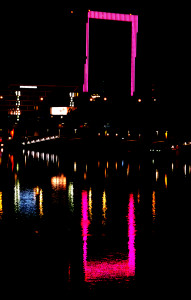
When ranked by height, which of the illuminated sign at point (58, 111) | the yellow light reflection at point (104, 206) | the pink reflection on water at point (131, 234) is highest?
the illuminated sign at point (58, 111)

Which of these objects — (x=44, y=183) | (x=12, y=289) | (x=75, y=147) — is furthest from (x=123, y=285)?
(x=75, y=147)

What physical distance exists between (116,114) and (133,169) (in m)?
50.4

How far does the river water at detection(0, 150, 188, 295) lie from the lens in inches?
295

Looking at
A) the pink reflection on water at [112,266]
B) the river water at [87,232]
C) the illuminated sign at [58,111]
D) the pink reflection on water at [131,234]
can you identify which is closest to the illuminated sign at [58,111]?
the illuminated sign at [58,111]

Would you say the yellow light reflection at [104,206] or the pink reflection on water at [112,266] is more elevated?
the pink reflection on water at [112,266]

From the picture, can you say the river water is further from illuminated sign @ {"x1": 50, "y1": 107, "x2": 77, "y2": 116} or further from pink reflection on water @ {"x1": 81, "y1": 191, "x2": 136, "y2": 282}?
illuminated sign @ {"x1": 50, "y1": 107, "x2": 77, "y2": 116}

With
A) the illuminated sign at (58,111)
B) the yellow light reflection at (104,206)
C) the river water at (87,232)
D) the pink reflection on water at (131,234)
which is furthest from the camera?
the illuminated sign at (58,111)

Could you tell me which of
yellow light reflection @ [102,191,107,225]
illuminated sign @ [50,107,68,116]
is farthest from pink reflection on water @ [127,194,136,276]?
illuminated sign @ [50,107,68,116]

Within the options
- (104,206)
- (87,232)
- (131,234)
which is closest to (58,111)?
(104,206)

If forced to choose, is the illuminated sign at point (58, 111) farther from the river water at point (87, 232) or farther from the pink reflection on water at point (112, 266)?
the pink reflection on water at point (112, 266)

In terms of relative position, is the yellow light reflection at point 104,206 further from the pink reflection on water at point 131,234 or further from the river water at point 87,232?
the pink reflection on water at point 131,234

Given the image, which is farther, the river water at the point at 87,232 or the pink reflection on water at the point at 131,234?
the pink reflection on water at the point at 131,234

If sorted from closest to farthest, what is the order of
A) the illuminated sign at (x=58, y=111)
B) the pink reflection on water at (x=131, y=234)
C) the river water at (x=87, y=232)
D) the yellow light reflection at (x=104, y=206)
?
the river water at (x=87, y=232), the pink reflection on water at (x=131, y=234), the yellow light reflection at (x=104, y=206), the illuminated sign at (x=58, y=111)

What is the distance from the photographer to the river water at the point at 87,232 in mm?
7488
